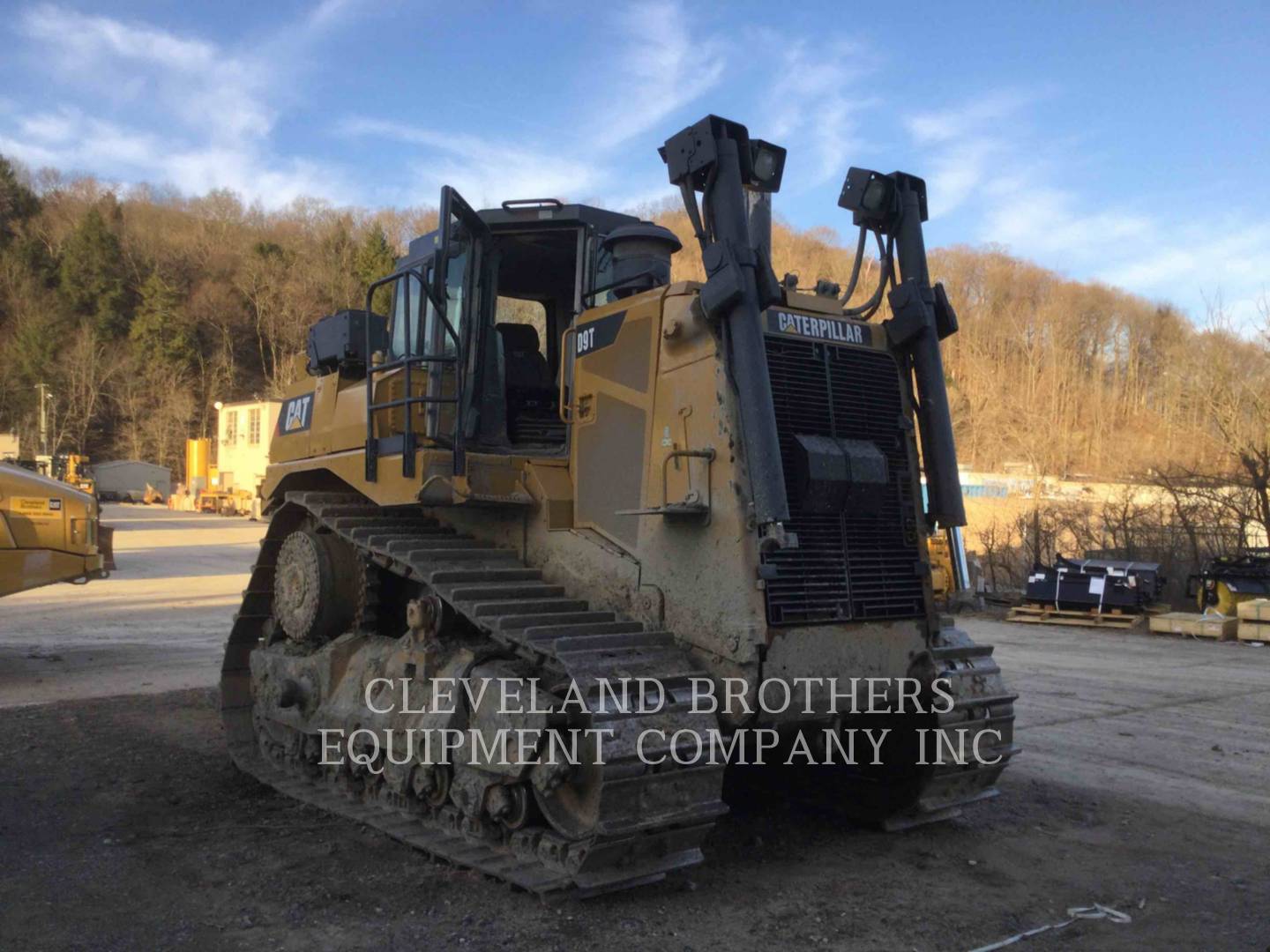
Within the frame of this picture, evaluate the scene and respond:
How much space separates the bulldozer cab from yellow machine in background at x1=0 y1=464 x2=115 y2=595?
698 centimetres

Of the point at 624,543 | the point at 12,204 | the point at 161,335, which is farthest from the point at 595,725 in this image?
the point at 12,204

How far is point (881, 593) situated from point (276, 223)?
259ft

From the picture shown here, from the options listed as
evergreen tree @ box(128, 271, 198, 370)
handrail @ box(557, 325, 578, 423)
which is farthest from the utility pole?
handrail @ box(557, 325, 578, 423)

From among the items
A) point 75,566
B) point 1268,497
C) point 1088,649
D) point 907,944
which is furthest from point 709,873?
point 1268,497

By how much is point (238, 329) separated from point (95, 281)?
8667mm

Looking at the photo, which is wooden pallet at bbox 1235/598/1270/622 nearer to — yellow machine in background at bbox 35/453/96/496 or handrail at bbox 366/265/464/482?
handrail at bbox 366/265/464/482

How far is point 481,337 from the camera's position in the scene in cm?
636

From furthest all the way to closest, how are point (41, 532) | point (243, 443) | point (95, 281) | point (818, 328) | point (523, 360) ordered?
1. point (95, 281)
2. point (243, 443)
3. point (41, 532)
4. point (523, 360)
5. point (818, 328)

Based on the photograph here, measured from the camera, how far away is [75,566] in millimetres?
11992

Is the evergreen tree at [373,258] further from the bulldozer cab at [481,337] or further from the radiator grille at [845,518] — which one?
the radiator grille at [845,518]

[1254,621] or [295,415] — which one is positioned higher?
[295,415]

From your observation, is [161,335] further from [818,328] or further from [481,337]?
[818,328]

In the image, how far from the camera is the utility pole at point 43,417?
5597 cm

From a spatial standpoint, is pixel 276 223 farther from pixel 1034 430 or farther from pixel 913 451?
pixel 913 451
